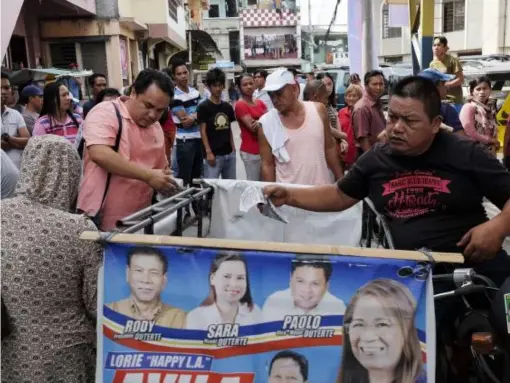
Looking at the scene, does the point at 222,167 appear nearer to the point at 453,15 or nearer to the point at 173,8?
the point at 173,8

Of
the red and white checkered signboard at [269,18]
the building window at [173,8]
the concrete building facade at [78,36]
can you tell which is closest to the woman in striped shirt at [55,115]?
the concrete building facade at [78,36]

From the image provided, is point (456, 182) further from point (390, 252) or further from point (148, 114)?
point (148, 114)

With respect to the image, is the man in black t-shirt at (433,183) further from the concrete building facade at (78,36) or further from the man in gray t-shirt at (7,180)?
the concrete building facade at (78,36)

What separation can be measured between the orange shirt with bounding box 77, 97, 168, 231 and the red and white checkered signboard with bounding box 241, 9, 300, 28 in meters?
51.7

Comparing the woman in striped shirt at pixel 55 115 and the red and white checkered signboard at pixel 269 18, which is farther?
the red and white checkered signboard at pixel 269 18

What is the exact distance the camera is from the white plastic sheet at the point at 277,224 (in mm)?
3414

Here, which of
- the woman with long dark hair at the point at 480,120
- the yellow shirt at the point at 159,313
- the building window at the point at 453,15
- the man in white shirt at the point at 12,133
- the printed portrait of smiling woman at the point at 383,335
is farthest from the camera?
the building window at the point at 453,15

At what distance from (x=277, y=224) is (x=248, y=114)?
308 centimetres

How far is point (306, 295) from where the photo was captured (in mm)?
1954

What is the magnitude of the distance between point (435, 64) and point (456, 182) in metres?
4.90

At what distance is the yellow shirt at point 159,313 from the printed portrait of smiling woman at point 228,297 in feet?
0.20

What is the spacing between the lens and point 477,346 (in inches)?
79.3

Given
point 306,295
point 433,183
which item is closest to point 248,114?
point 433,183

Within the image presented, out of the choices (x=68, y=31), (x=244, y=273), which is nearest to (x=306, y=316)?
(x=244, y=273)
